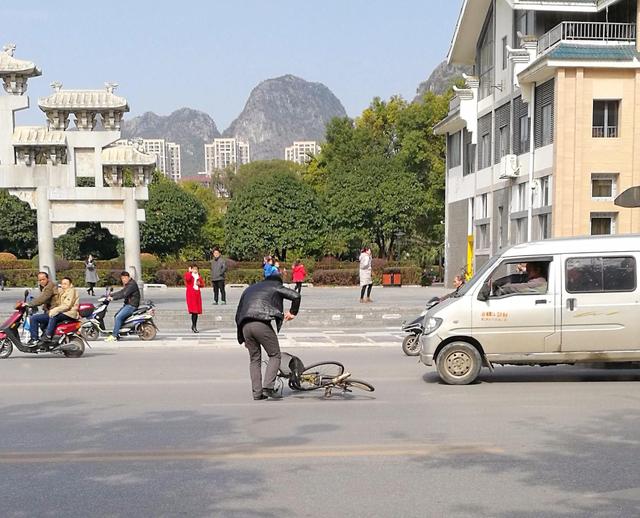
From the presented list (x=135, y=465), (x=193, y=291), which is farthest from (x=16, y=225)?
(x=135, y=465)

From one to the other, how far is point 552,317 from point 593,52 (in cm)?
1754

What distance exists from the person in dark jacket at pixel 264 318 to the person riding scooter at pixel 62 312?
5.82 m

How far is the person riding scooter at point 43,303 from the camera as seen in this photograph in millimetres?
13438

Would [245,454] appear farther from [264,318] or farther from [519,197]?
[519,197]

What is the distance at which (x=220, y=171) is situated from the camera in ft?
363

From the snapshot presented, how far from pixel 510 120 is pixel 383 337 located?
15405 millimetres

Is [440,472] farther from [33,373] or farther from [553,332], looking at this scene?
[33,373]

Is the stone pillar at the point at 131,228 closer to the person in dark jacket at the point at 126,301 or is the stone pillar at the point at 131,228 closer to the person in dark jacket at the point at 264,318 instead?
the person in dark jacket at the point at 126,301

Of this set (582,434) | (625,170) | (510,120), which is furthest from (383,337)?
(510,120)

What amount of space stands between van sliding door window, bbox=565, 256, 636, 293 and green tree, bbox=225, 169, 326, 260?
43261 mm

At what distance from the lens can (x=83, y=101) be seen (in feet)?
82.4

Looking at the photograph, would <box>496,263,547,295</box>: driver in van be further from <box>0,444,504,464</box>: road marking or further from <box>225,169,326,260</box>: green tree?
<box>225,169,326,260</box>: green tree

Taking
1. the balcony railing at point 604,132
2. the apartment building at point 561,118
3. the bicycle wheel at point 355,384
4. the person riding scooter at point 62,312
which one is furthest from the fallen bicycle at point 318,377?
the balcony railing at point 604,132

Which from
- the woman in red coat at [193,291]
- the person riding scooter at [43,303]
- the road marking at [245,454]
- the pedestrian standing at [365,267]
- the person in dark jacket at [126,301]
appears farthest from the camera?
the pedestrian standing at [365,267]
